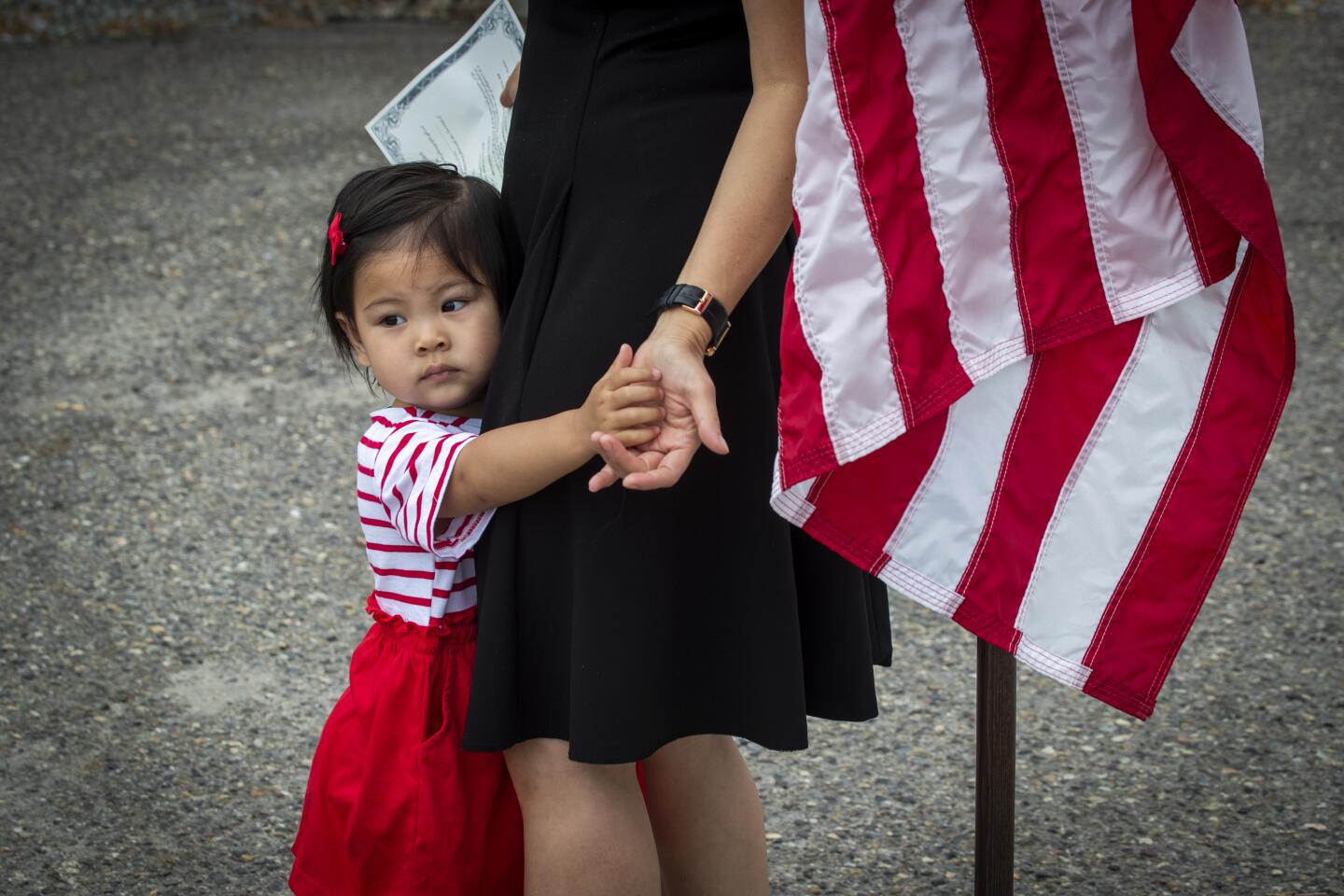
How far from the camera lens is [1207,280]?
1.40 meters

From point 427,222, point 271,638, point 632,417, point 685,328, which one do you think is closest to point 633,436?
point 632,417

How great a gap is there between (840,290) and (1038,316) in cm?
21

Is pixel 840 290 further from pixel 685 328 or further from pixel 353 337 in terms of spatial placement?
pixel 353 337

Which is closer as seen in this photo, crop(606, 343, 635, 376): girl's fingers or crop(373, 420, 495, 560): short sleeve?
crop(606, 343, 635, 376): girl's fingers

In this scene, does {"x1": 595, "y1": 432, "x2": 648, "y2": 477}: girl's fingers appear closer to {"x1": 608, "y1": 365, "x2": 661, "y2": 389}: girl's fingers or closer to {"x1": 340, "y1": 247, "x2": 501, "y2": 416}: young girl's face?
{"x1": 608, "y1": 365, "x2": 661, "y2": 389}: girl's fingers

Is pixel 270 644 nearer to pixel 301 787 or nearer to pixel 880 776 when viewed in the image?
pixel 301 787

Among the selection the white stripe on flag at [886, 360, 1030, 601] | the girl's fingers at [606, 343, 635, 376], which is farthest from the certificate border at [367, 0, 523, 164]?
the white stripe on flag at [886, 360, 1030, 601]

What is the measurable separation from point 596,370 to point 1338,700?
1947mm

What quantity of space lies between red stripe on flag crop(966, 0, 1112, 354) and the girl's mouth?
0.65 m

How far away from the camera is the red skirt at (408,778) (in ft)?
5.50

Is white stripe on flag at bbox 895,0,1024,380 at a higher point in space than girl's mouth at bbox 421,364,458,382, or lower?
higher

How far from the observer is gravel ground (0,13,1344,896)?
2.40 metres

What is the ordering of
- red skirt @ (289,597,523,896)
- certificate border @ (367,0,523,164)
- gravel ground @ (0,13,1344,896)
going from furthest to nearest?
gravel ground @ (0,13,1344,896), certificate border @ (367,0,523,164), red skirt @ (289,597,523,896)

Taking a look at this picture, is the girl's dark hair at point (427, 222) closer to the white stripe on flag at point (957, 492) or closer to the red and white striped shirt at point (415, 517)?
the red and white striped shirt at point (415, 517)
